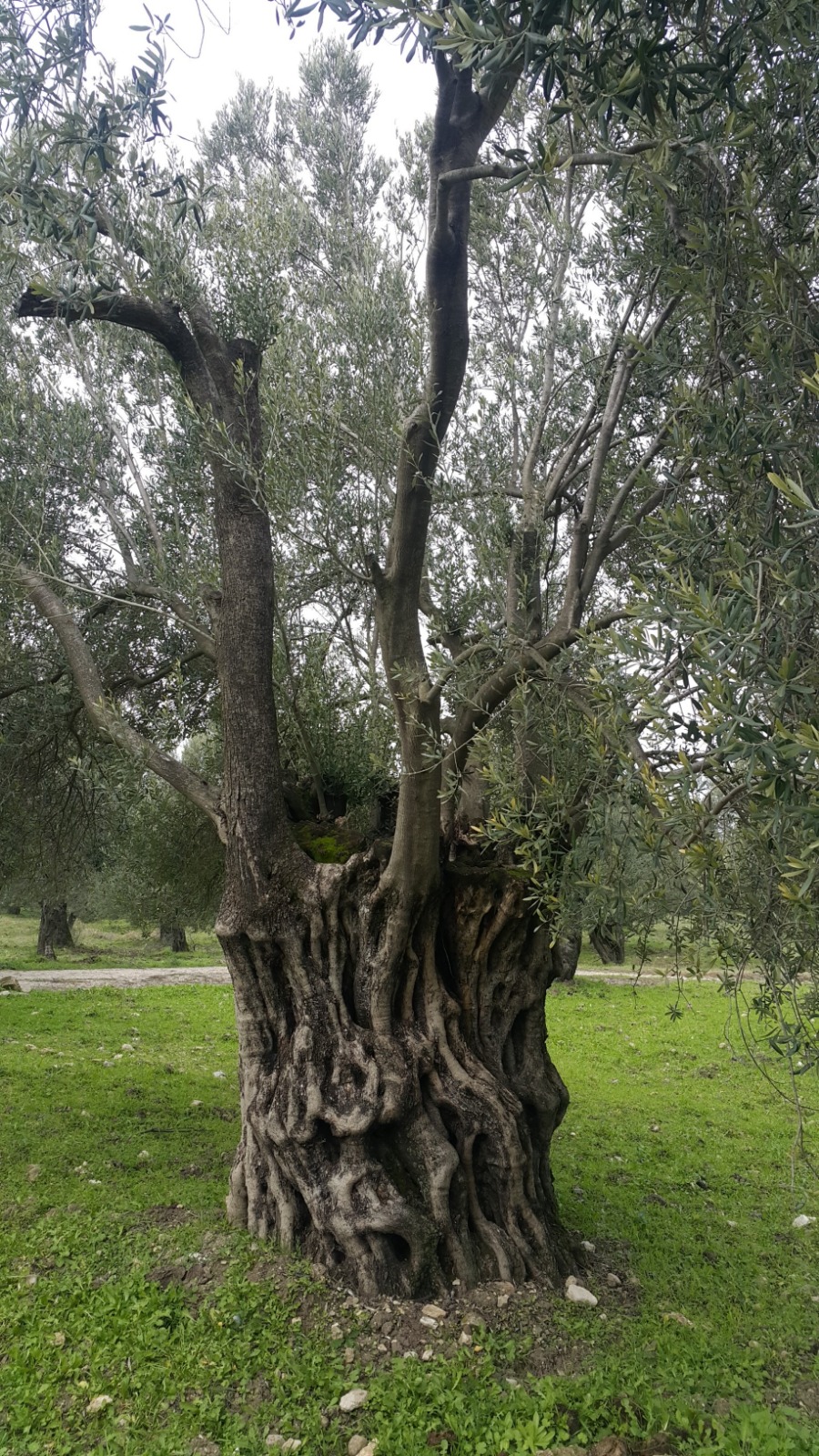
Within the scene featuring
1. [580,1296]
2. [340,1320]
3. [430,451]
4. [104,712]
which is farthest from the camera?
[104,712]

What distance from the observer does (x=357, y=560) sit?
7070mm

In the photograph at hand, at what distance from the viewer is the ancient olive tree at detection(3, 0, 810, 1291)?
18.0 ft

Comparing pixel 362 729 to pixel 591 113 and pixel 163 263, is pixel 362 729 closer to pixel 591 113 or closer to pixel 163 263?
pixel 163 263

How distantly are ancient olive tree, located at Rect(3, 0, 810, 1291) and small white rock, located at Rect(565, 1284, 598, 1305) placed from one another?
0.84 feet

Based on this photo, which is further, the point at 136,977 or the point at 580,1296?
the point at 136,977

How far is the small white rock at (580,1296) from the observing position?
615 cm

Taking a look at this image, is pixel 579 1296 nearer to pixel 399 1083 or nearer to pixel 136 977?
pixel 399 1083

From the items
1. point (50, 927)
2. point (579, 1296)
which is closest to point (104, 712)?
point (579, 1296)

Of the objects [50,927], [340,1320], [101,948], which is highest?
[50,927]

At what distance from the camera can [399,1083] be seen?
626cm

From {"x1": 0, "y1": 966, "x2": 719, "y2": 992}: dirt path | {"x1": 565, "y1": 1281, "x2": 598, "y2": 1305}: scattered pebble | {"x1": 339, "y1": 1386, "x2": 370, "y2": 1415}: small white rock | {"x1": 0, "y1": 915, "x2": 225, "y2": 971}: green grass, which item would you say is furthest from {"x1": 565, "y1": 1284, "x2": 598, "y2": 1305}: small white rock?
{"x1": 0, "y1": 915, "x2": 225, "y2": 971}: green grass

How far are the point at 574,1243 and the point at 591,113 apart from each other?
284 inches

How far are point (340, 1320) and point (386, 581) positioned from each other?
4.69 metres

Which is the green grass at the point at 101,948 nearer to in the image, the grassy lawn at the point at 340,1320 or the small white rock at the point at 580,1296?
the grassy lawn at the point at 340,1320
